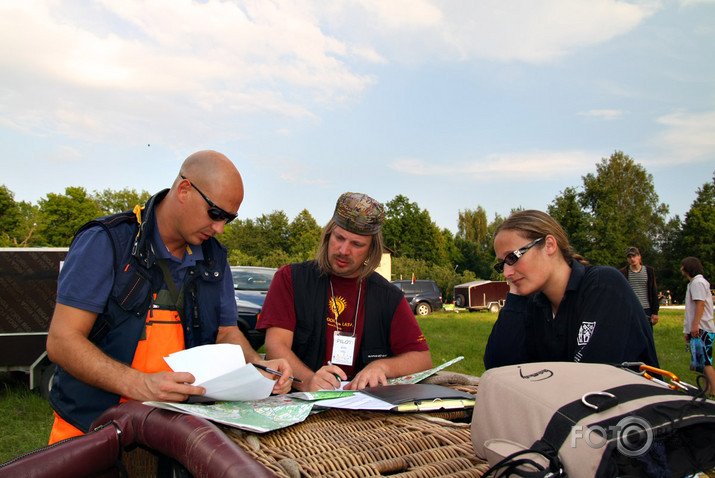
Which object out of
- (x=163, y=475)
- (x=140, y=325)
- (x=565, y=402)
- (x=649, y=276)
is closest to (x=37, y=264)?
(x=140, y=325)

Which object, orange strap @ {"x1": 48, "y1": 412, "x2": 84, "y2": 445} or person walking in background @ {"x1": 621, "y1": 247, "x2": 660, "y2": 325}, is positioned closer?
orange strap @ {"x1": 48, "y1": 412, "x2": 84, "y2": 445}

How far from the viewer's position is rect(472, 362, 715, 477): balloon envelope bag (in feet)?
2.62

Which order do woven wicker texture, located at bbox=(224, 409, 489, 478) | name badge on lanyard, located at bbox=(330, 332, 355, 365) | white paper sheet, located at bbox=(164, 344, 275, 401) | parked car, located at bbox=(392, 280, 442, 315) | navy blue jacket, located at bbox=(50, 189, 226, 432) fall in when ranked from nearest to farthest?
woven wicker texture, located at bbox=(224, 409, 489, 478)
white paper sheet, located at bbox=(164, 344, 275, 401)
navy blue jacket, located at bbox=(50, 189, 226, 432)
name badge on lanyard, located at bbox=(330, 332, 355, 365)
parked car, located at bbox=(392, 280, 442, 315)

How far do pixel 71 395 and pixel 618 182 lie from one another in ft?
173

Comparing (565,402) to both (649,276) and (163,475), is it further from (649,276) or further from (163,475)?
(649,276)

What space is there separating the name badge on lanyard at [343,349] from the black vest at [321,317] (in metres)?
0.08

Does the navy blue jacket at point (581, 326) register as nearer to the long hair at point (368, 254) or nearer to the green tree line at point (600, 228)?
the long hair at point (368, 254)

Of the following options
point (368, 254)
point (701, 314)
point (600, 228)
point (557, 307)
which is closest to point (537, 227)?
point (557, 307)

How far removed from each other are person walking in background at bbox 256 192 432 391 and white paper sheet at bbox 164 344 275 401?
104 centimetres

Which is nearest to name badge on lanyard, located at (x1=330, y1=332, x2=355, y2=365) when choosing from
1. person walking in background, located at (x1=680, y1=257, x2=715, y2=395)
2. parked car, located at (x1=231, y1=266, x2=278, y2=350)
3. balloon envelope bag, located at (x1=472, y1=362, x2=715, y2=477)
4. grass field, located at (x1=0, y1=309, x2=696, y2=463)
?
balloon envelope bag, located at (x1=472, y1=362, x2=715, y2=477)

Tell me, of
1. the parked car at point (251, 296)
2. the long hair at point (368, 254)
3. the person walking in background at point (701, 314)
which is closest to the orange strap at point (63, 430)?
the long hair at point (368, 254)

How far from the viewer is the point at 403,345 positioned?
263 cm

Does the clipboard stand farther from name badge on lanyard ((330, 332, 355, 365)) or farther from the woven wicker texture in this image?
name badge on lanyard ((330, 332, 355, 365))

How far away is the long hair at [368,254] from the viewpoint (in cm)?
270
